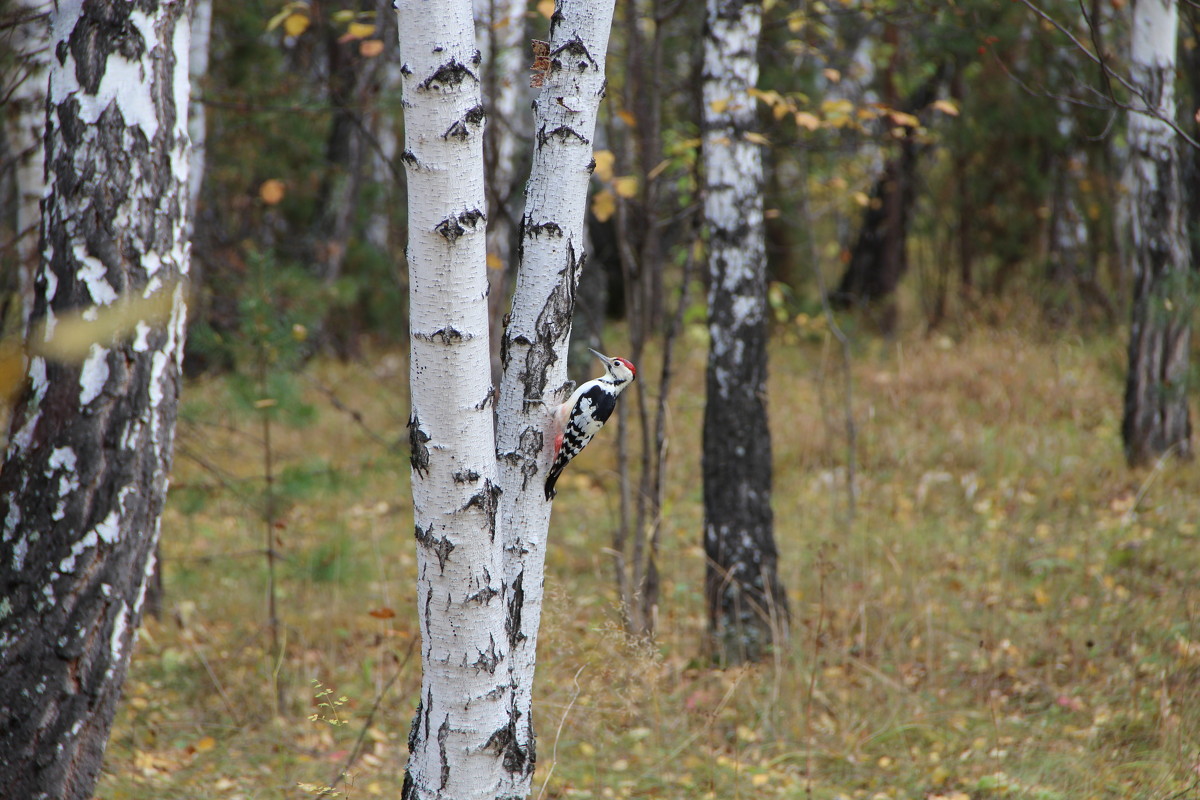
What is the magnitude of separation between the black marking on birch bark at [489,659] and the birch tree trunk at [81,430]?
1223mm

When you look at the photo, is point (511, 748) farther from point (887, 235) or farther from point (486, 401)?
point (887, 235)

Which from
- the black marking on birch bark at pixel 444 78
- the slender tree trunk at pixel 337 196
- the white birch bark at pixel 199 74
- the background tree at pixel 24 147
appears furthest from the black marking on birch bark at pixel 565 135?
the slender tree trunk at pixel 337 196

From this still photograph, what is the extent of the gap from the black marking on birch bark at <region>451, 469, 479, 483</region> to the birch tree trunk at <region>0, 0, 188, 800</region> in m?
1.19

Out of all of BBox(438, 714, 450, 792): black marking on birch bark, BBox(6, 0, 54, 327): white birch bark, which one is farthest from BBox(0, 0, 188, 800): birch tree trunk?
BBox(6, 0, 54, 327): white birch bark

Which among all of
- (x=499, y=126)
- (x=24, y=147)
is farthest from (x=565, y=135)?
(x=24, y=147)

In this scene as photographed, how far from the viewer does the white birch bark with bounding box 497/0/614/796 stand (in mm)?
2074

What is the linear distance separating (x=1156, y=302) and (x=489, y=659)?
586cm

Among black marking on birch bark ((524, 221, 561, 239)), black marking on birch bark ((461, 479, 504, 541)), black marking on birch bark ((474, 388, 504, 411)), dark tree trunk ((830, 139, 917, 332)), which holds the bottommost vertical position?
black marking on birch bark ((461, 479, 504, 541))

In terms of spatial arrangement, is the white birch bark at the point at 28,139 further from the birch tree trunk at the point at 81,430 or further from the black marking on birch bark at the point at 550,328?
the black marking on birch bark at the point at 550,328

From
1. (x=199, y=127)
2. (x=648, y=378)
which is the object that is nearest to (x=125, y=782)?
(x=199, y=127)

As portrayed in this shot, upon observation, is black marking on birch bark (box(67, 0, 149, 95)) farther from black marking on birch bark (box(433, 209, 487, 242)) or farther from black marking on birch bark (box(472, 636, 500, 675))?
black marking on birch bark (box(472, 636, 500, 675))

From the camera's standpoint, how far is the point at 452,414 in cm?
192

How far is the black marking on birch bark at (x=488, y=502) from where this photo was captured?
197 centimetres

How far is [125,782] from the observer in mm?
3240
